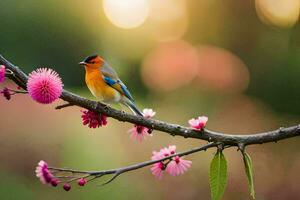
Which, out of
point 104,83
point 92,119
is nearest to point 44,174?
point 92,119

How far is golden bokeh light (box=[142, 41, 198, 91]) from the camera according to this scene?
6.97m

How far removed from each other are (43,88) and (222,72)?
20.5 feet

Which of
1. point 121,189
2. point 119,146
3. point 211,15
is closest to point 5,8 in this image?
point 211,15

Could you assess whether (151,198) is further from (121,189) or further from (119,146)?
(119,146)

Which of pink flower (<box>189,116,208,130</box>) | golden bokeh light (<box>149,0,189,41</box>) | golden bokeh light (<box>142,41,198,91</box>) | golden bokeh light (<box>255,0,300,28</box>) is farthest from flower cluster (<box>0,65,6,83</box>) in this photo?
golden bokeh light (<box>149,0,189,41</box>)

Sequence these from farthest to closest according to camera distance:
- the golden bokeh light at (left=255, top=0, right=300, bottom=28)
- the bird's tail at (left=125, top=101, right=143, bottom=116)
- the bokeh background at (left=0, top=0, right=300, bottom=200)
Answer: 1. the golden bokeh light at (left=255, top=0, right=300, bottom=28)
2. the bokeh background at (left=0, top=0, right=300, bottom=200)
3. the bird's tail at (left=125, top=101, right=143, bottom=116)

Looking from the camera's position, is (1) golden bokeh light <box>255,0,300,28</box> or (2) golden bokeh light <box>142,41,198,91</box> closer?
(1) golden bokeh light <box>255,0,300,28</box>

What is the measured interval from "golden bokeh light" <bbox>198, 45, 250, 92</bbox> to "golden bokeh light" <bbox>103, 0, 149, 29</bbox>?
81cm

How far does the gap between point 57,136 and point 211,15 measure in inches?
124

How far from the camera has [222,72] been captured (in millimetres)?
6953

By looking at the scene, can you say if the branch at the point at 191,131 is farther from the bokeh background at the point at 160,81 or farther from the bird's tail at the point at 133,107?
the bokeh background at the point at 160,81

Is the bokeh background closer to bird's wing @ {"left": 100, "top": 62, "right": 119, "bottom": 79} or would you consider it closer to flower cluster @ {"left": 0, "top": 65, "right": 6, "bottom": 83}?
bird's wing @ {"left": 100, "top": 62, "right": 119, "bottom": 79}

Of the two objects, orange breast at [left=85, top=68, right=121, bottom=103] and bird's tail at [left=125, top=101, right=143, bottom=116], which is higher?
orange breast at [left=85, top=68, right=121, bottom=103]

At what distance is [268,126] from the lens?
18.7ft
